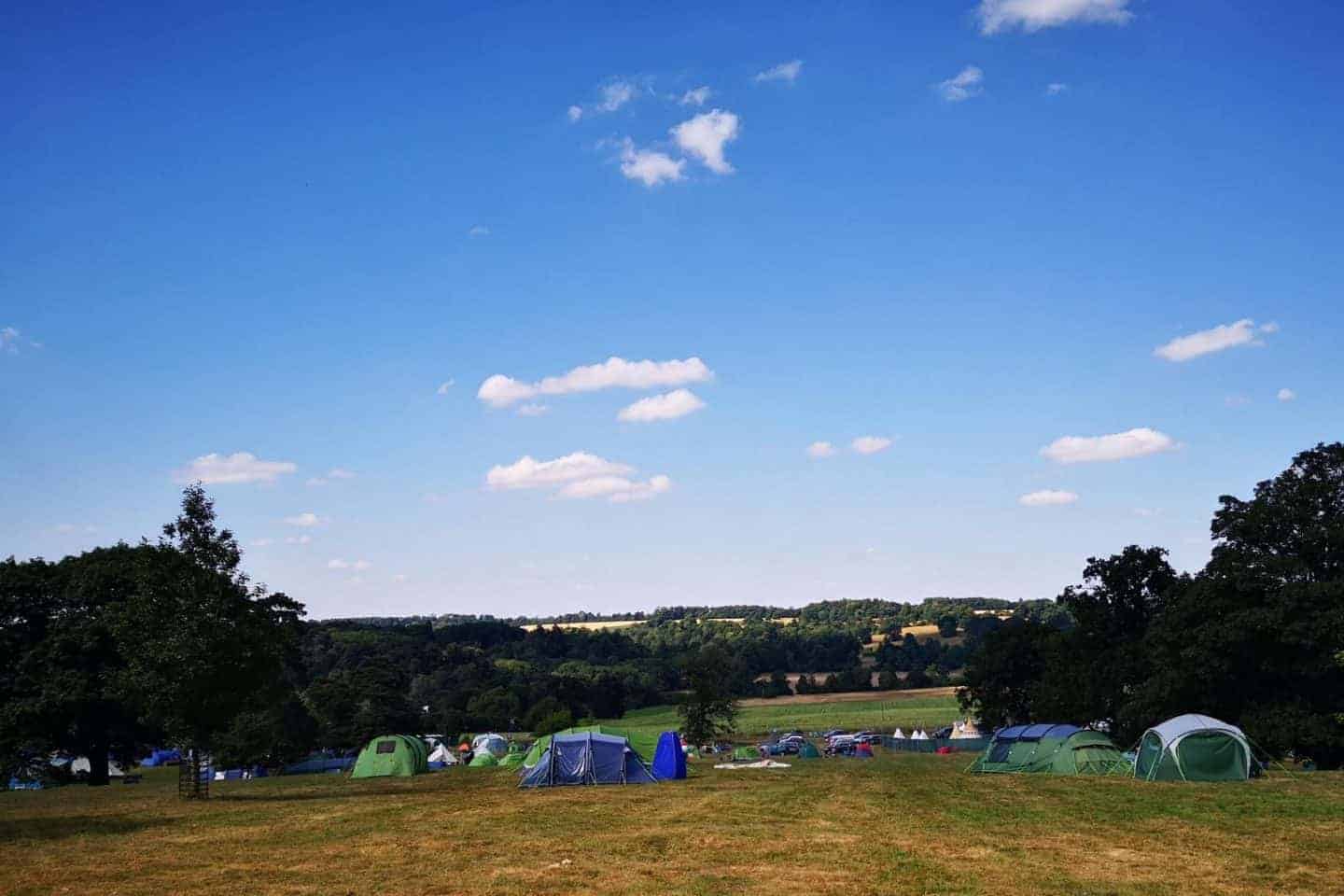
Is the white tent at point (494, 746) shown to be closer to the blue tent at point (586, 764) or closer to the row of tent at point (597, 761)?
the row of tent at point (597, 761)

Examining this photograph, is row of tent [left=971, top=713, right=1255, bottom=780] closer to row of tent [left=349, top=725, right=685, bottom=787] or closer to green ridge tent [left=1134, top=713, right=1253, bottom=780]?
green ridge tent [left=1134, top=713, right=1253, bottom=780]

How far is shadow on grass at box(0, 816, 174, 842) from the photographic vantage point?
26.9 m

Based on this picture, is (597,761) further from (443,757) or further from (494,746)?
(443,757)

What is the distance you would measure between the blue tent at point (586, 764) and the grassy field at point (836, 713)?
76127mm

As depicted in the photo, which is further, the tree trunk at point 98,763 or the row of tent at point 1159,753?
the tree trunk at point 98,763

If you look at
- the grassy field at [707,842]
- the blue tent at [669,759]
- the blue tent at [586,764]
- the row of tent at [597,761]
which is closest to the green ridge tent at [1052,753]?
the grassy field at [707,842]

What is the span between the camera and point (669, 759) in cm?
4381

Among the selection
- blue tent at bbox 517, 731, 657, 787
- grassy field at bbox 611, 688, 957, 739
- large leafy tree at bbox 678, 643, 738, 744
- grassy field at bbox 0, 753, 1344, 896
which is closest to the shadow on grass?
grassy field at bbox 0, 753, 1344, 896

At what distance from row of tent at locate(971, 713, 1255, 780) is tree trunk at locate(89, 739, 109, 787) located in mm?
42321

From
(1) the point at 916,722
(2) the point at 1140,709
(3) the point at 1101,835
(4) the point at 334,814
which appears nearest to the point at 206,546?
(4) the point at 334,814

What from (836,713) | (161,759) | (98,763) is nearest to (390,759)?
(98,763)

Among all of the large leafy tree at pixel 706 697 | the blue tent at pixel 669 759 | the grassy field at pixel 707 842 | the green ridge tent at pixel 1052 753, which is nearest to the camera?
the grassy field at pixel 707 842

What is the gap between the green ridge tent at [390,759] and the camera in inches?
2063

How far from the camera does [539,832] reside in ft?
82.0
